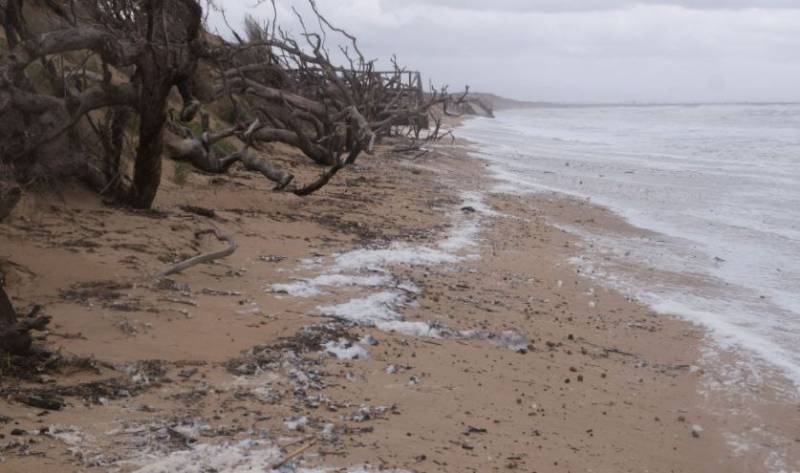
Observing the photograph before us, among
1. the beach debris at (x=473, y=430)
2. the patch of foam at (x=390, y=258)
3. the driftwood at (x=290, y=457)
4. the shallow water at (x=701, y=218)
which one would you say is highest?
the driftwood at (x=290, y=457)

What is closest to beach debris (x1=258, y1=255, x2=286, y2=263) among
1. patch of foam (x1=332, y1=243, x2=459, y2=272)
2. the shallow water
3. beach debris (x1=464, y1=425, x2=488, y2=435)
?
patch of foam (x1=332, y1=243, x2=459, y2=272)

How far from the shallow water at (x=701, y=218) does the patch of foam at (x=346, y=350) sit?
254 centimetres

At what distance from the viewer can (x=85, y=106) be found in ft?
18.3

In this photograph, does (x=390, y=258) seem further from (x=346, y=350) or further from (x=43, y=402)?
(x=43, y=402)

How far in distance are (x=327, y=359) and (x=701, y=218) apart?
808 cm

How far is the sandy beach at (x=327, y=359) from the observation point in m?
2.97

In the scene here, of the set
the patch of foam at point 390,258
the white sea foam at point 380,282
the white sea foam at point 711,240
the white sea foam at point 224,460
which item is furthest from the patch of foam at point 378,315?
the white sea foam at point 224,460

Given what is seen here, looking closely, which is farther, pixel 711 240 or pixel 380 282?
pixel 711 240

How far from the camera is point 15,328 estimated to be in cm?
313

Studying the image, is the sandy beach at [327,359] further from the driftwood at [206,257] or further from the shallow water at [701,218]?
the shallow water at [701,218]

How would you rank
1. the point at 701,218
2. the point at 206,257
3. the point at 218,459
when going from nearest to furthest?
the point at 218,459, the point at 206,257, the point at 701,218

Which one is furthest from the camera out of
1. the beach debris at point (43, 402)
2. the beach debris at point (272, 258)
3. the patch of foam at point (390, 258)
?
the patch of foam at point (390, 258)

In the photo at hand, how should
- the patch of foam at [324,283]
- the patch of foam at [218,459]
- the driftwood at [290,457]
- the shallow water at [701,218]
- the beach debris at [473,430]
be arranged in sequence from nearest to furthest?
the patch of foam at [218,459] → the driftwood at [290,457] → the beach debris at [473,430] → the patch of foam at [324,283] → the shallow water at [701,218]

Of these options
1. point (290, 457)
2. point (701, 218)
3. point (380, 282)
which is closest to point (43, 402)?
point (290, 457)
